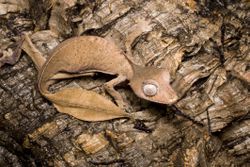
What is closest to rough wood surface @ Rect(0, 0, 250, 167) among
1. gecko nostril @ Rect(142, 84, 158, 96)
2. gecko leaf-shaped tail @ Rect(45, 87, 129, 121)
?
gecko leaf-shaped tail @ Rect(45, 87, 129, 121)

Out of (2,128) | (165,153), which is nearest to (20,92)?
(2,128)

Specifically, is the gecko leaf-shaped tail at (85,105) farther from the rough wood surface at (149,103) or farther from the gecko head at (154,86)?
the gecko head at (154,86)

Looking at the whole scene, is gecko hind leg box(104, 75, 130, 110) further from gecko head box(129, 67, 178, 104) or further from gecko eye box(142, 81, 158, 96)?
gecko eye box(142, 81, 158, 96)

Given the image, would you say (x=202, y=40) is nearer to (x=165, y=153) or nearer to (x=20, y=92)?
(x=165, y=153)

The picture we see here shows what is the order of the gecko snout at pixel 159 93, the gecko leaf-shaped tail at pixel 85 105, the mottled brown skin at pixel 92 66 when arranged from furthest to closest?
the mottled brown skin at pixel 92 66 < the gecko leaf-shaped tail at pixel 85 105 < the gecko snout at pixel 159 93

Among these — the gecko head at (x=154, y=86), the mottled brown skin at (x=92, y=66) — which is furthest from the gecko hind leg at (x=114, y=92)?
the gecko head at (x=154, y=86)

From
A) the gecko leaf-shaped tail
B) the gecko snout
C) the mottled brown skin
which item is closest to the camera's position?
the gecko snout
